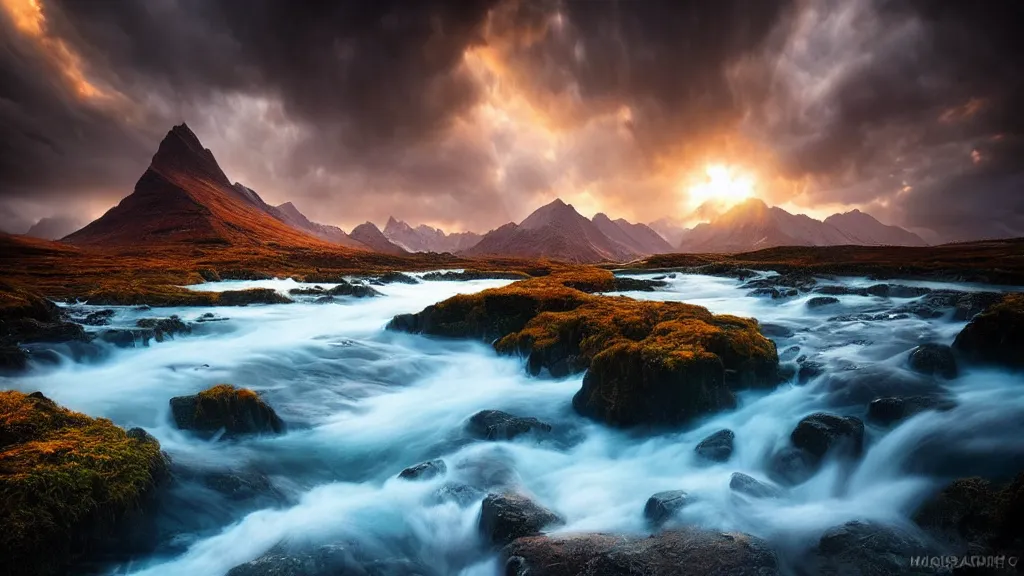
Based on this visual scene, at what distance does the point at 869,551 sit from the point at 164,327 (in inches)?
883

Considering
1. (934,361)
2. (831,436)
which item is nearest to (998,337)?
(934,361)

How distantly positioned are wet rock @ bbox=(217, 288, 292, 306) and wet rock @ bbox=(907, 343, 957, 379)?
31.0 m

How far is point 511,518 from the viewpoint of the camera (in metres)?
7.29

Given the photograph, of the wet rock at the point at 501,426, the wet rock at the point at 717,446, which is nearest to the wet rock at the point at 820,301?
the wet rock at the point at 717,446

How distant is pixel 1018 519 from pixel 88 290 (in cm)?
4341

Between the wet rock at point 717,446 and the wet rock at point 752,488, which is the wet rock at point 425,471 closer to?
the wet rock at point 717,446

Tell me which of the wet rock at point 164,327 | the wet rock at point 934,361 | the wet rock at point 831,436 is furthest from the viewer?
the wet rock at point 164,327

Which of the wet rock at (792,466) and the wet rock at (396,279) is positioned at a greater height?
the wet rock at (396,279)

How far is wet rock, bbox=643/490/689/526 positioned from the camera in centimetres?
730

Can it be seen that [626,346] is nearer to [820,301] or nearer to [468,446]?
[468,446]

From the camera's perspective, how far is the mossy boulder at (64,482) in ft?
18.5

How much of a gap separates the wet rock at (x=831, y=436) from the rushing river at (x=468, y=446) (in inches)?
9.8

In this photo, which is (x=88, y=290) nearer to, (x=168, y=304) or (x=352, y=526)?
(x=168, y=304)

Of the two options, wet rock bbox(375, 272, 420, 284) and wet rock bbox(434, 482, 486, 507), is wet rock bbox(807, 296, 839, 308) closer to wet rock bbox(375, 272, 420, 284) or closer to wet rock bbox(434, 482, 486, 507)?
wet rock bbox(434, 482, 486, 507)
